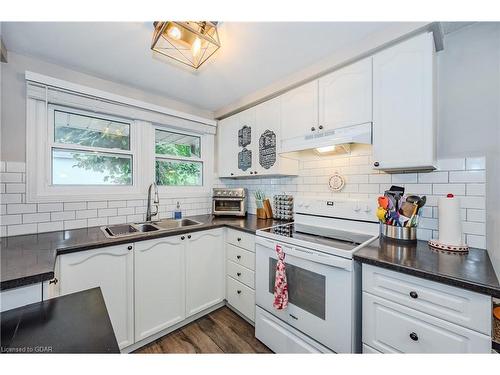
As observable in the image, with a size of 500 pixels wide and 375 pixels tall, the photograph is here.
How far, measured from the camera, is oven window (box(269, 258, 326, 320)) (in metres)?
1.30

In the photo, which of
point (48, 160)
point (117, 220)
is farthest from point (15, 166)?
point (117, 220)

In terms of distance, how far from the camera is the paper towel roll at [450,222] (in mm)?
1220

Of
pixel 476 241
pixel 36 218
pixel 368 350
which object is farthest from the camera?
pixel 36 218

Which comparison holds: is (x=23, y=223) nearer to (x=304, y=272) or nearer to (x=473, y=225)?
(x=304, y=272)

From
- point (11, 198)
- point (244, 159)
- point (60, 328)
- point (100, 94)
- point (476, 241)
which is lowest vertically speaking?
point (60, 328)

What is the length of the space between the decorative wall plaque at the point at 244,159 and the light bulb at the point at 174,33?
49.9 inches

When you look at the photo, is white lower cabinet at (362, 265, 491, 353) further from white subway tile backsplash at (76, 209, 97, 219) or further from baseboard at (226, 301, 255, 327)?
white subway tile backsplash at (76, 209, 97, 219)

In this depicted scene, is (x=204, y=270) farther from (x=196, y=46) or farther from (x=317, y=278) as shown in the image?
(x=196, y=46)

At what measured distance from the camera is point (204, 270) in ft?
6.41

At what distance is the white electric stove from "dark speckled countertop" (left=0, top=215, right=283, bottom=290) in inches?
16.0

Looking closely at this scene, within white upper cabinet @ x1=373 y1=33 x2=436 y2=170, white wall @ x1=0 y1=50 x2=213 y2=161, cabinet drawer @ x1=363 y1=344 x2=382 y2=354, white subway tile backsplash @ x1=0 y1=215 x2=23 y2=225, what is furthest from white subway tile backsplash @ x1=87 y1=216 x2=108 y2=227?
white upper cabinet @ x1=373 y1=33 x2=436 y2=170

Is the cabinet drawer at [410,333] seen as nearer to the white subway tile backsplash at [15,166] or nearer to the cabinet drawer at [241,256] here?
the cabinet drawer at [241,256]

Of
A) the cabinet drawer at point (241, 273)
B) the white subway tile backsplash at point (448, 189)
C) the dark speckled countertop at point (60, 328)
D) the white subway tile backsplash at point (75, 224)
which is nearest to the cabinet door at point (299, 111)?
the white subway tile backsplash at point (448, 189)

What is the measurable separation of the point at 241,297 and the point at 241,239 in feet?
1.75
